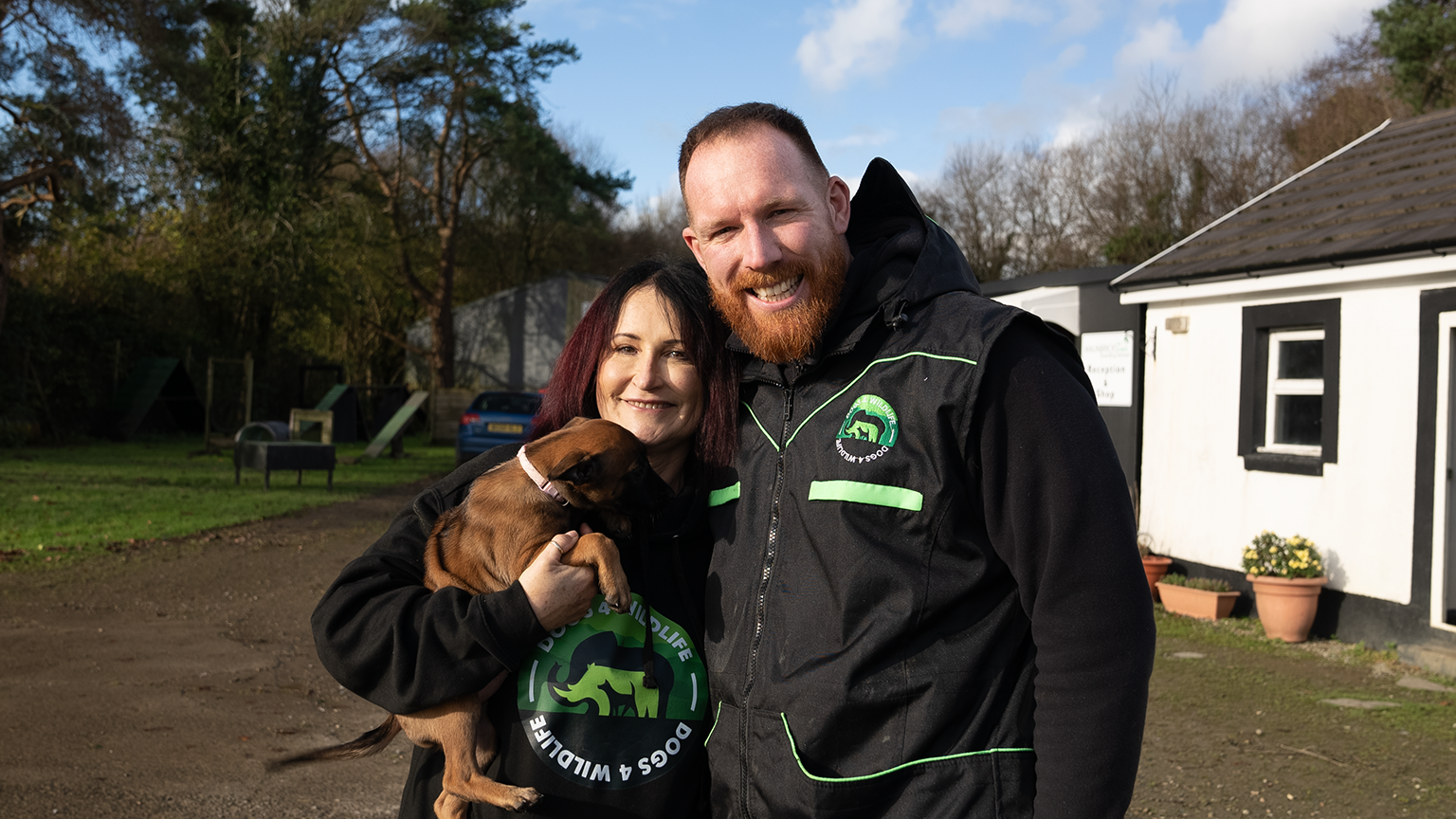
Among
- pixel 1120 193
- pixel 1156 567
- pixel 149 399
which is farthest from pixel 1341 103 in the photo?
pixel 149 399

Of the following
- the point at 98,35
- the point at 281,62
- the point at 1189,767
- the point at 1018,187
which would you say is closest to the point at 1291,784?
the point at 1189,767

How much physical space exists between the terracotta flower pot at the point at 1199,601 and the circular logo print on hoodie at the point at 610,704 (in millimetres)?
9206

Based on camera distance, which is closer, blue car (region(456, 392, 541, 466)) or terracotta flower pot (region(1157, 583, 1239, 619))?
terracotta flower pot (region(1157, 583, 1239, 619))

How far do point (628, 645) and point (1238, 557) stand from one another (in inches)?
384

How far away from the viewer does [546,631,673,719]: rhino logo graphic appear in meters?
2.44

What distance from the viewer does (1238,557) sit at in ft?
34.7

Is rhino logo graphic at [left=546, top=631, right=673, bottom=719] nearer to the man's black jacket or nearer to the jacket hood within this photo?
the man's black jacket

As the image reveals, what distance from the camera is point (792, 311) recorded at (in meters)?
2.33

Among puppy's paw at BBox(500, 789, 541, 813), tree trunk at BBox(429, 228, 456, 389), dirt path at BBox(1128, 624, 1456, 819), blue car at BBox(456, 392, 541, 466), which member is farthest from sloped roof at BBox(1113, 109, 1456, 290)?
tree trunk at BBox(429, 228, 456, 389)

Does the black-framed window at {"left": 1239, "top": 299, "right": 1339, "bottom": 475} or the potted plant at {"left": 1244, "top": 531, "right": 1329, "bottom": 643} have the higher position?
the black-framed window at {"left": 1239, "top": 299, "right": 1339, "bottom": 475}

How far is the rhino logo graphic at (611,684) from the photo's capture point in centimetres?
244

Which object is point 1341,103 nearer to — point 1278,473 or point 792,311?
point 1278,473

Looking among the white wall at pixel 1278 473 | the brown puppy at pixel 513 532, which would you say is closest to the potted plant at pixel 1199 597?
the white wall at pixel 1278 473

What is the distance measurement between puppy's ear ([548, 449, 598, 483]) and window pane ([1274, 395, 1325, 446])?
9241 mm
